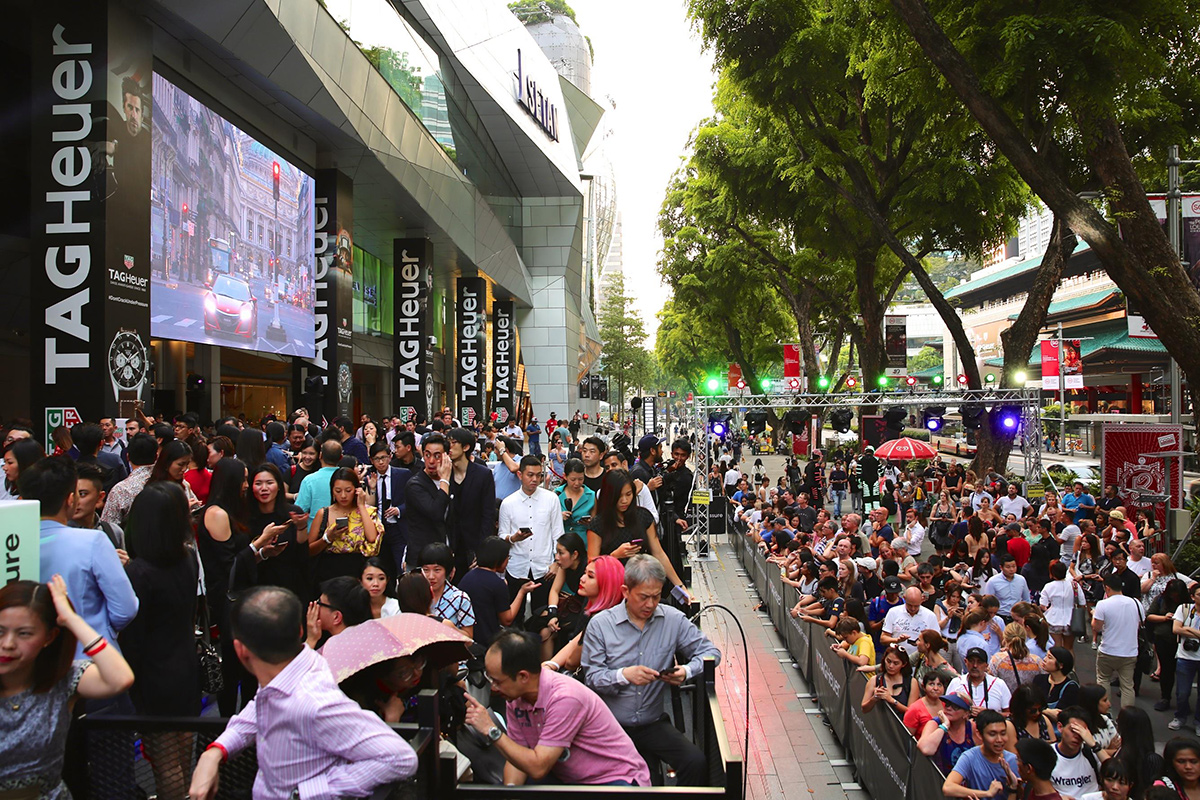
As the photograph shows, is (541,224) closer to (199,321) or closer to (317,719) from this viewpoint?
(199,321)

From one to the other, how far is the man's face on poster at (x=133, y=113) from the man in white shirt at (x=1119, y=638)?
13087 mm

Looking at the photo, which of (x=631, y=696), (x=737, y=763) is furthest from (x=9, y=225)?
(x=737, y=763)

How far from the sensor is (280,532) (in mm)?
5801

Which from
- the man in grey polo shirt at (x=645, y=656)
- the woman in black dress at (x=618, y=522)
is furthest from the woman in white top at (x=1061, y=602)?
the man in grey polo shirt at (x=645, y=656)

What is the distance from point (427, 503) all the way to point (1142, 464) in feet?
44.1

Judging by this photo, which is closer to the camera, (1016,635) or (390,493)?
(1016,635)

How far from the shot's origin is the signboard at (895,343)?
3173 cm

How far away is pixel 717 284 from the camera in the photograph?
125 ft

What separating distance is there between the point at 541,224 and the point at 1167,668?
36.7m

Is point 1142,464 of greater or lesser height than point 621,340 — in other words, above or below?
below

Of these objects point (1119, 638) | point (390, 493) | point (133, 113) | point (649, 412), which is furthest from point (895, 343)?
point (390, 493)

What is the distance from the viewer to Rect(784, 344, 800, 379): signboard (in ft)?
129

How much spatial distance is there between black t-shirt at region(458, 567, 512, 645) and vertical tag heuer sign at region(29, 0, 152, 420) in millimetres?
7867

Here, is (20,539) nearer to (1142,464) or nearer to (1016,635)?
(1016,635)
